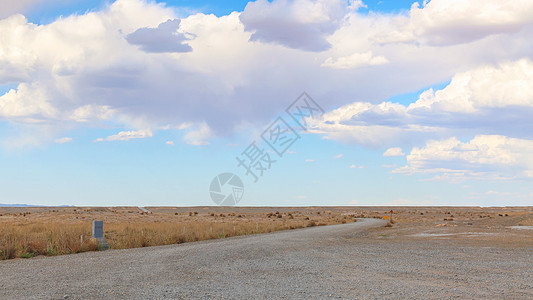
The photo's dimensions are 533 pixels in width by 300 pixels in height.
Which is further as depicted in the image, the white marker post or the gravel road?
the white marker post

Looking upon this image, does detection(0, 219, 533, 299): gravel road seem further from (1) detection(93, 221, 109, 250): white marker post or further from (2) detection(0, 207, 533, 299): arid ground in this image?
(1) detection(93, 221, 109, 250): white marker post

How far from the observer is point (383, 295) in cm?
1131

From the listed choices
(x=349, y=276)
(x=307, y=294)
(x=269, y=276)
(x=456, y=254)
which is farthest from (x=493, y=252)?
(x=307, y=294)

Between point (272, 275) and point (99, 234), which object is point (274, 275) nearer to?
point (272, 275)

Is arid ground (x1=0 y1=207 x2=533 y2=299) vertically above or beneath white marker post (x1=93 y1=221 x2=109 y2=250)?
beneath

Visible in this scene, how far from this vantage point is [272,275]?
579 inches

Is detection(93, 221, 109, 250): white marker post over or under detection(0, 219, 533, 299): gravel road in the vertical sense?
over

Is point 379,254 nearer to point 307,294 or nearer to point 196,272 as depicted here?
point 196,272

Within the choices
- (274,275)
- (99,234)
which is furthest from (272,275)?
(99,234)

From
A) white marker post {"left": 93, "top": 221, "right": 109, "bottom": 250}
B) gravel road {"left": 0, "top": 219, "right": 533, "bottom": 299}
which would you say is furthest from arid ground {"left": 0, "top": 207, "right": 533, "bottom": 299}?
white marker post {"left": 93, "top": 221, "right": 109, "bottom": 250}

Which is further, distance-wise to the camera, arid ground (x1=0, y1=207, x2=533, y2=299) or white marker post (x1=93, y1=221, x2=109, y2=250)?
white marker post (x1=93, y1=221, x2=109, y2=250)

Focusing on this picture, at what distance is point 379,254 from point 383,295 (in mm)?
10152

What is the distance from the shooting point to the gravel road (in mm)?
11648

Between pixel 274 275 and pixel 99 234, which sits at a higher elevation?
pixel 99 234
